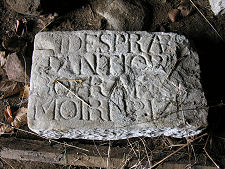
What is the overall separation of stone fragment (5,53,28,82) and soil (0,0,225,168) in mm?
92

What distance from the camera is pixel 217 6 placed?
3211 mm

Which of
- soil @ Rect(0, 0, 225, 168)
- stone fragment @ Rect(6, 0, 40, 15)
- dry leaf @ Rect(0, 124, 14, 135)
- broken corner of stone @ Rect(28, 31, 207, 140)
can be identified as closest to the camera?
broken corner of stone @ Rect(28, 31, 207, 140)

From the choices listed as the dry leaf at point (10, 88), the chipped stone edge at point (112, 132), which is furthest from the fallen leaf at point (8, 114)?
the chipped stone edge at point (112, 132)

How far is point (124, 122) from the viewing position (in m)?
2.38

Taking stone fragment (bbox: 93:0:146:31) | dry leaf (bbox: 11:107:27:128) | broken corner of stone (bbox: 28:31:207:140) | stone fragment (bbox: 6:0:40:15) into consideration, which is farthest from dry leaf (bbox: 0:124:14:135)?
stone fragment (bbox: 93:0:146:31)

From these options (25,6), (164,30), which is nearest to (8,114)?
(25,6)

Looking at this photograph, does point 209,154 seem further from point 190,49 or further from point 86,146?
point 86,146

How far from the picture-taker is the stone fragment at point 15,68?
313 cm

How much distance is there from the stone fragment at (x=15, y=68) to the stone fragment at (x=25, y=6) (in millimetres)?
616

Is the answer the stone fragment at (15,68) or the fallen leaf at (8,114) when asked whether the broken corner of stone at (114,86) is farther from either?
the fallen leaf at (8,114)

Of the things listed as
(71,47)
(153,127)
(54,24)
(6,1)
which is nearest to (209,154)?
(153,127)

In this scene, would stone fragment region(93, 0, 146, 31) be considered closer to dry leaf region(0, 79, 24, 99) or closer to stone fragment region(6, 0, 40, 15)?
stone fragment region(6, 0, 40, 15)

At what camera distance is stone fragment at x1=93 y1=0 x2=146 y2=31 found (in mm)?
3311

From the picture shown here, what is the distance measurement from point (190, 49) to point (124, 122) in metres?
1.02
